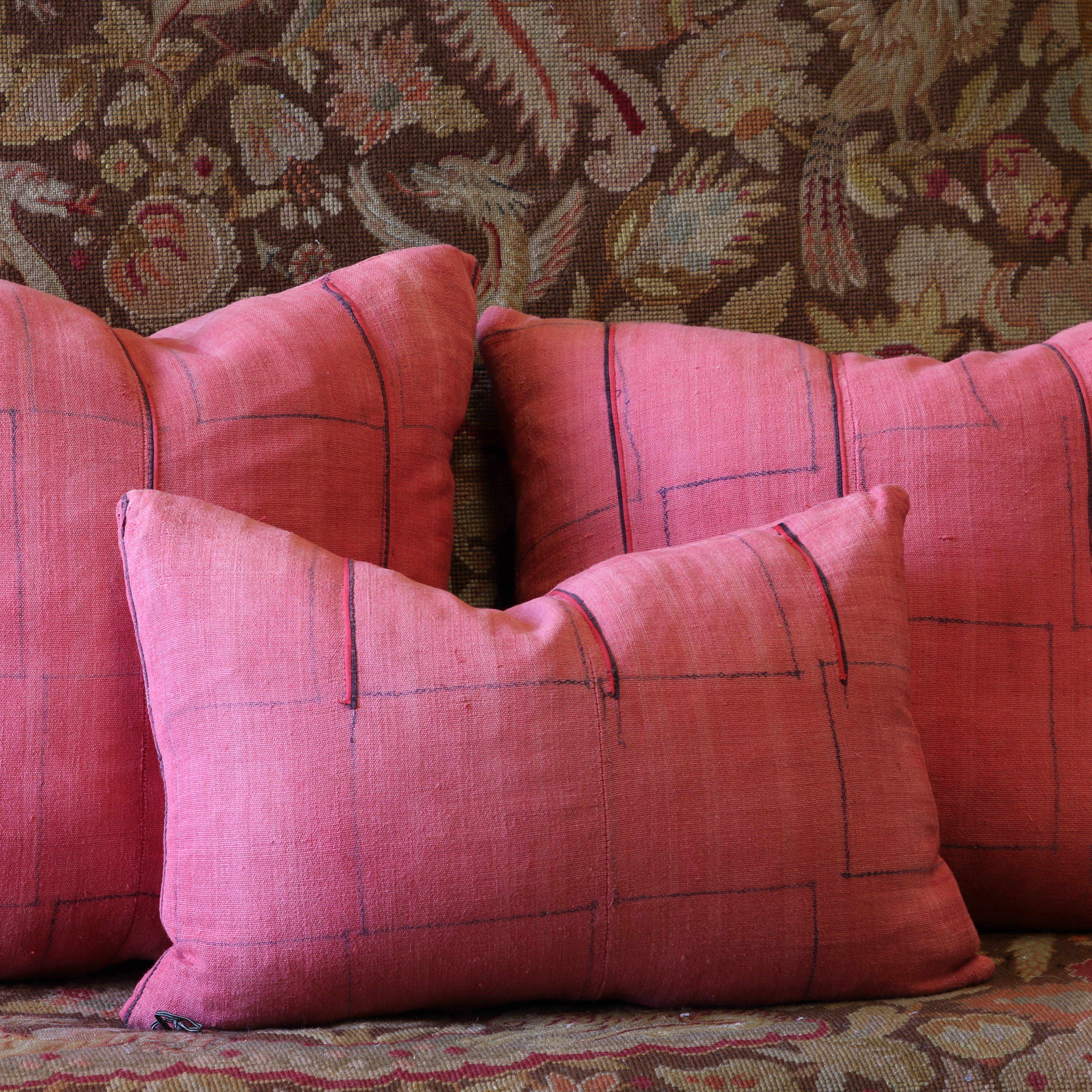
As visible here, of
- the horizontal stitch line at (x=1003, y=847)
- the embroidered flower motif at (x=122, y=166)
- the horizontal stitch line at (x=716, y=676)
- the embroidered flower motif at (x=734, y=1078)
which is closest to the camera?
the embroidered flower motif at (x=734, y=1078)

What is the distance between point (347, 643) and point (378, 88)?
64 cm

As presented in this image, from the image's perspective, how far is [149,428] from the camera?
74 cm

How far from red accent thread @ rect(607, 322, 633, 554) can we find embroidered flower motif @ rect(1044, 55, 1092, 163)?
1.87ft

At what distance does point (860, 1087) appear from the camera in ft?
1.77

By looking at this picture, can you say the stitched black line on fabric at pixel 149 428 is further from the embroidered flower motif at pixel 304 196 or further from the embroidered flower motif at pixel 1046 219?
the embroidered flower motif at pixel 1046 219

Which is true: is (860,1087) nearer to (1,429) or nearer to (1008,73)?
(1,429)

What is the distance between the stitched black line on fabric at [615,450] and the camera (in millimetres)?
857

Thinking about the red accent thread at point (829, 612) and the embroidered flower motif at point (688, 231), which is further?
the embroidered flower motif at point (688, 231)

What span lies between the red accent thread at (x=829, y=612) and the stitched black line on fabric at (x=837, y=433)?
0.14 m

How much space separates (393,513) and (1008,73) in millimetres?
793

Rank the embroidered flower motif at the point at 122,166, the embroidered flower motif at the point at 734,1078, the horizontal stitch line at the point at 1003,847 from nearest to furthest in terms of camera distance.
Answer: the embroidered flower motif at the point at 734,1078, the horizontal stitch line at the point at 1003,847, the embroidered flower motif at the point at 122,166

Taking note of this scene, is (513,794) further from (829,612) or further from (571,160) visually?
(571,160)

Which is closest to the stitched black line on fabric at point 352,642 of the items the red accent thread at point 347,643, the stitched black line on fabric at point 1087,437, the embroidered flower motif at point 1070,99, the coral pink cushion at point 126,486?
the red accent thread at point 347,643

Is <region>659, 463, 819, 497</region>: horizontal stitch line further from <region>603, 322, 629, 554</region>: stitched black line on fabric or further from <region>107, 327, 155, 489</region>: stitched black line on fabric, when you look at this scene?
<region>107, 327, 155, 489</region>: stitched black line on fabric
